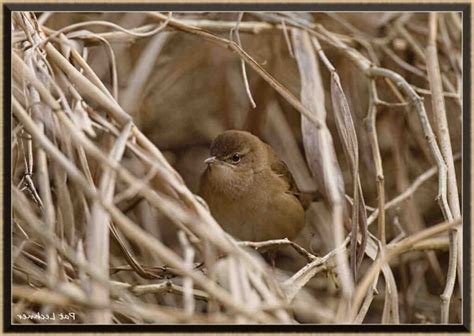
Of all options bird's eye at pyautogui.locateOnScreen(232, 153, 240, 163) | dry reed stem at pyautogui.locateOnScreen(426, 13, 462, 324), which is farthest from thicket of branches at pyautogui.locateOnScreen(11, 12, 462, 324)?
bird's eye at pyautogui.locateOnScreen(232, 153, 240, 163)

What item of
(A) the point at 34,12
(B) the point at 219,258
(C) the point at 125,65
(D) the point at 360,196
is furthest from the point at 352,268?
(A) the point at 34,12

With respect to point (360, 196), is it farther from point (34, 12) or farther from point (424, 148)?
point (34, 12)

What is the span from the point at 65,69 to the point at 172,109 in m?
0.37

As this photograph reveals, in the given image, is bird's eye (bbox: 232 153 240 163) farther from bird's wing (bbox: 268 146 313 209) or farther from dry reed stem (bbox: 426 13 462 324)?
dry reed stem (bbox: 426 13 462 324)

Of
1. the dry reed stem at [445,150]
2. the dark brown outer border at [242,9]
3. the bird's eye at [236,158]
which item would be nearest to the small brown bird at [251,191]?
the bird's eye at [236,158]

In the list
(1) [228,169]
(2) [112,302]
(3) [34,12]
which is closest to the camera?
(2) [112,302]

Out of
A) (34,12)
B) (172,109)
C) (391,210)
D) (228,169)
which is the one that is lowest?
(391,210)

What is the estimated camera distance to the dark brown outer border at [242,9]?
2.39m

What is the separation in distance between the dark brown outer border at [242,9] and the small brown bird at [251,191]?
1.15 ft

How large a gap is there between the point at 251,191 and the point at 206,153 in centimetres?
22

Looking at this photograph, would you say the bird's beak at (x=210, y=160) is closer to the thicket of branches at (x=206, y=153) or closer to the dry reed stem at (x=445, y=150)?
the thicket of branches at (x=206, y=153)

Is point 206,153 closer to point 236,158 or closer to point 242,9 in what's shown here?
point 236,158

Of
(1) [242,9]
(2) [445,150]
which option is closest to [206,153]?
(1) [242,9]

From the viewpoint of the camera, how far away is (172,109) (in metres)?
2.48
